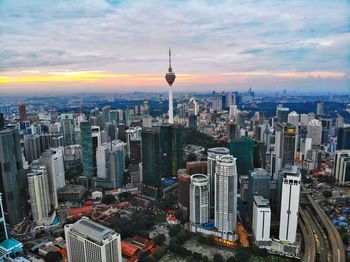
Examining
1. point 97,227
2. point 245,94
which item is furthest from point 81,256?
point 245,94

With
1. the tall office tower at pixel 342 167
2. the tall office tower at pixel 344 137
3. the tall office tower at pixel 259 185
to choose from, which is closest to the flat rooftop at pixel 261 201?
the tall office tower at pixel 259 185

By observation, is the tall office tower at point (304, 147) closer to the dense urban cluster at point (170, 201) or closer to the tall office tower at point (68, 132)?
the dense urban cluster at point (170, 201)

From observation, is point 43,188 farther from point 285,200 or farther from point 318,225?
point 318,225

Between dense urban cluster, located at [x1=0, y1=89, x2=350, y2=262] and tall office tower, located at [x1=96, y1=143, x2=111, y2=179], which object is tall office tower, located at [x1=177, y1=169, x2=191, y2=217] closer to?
dense urban cluster, located at [x1=0, y1=89, x2=350, y2=262]

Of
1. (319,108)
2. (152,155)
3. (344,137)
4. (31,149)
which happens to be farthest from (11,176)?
(319,108)

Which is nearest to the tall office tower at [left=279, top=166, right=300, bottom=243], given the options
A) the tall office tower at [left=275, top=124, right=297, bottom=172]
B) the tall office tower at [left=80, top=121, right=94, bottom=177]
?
the tall office tower at [left=275, top=124, right=297, bottom=172]

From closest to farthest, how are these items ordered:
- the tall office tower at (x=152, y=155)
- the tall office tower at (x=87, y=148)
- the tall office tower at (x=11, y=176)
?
the tall office tower at (x=11, y=176) → the tall office tower at (x=152, y=155) → the tall office tower at (x=87, y=148)
